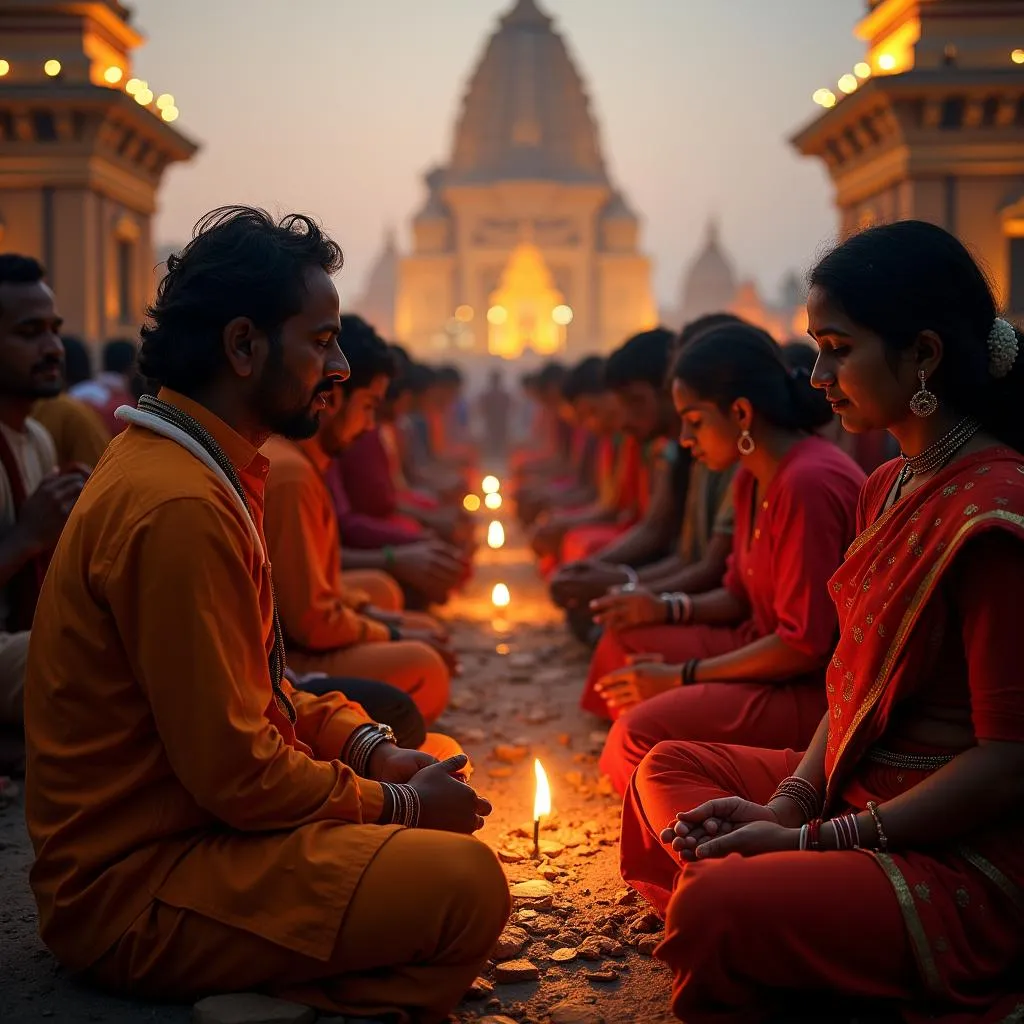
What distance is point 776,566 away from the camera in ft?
12.1

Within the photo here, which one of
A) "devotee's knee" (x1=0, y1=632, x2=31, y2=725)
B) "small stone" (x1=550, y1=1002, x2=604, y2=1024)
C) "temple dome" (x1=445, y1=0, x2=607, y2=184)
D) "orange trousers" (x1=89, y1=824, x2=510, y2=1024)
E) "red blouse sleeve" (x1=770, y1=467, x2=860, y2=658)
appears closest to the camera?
"orange trousers" (x1=89, y1=824, x2=510, y2=1024)

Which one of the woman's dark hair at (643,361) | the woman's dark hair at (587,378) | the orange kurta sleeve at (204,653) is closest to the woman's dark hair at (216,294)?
the orange kurta sleeve at (204,653)

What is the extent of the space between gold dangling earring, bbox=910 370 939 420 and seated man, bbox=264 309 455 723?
78.3 inches

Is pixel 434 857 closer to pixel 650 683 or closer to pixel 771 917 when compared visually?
pixel 771 917

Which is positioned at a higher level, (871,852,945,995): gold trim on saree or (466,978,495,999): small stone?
(871,852,945,995): gold trim on saree

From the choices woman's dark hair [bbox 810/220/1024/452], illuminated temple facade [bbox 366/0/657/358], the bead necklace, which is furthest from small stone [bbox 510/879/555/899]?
illuminated temple facade [bbox 366/0/657/358]

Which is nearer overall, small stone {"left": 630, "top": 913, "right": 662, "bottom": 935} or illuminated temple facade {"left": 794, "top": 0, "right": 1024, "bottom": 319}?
small stone {"left": 630, "top": 913, "right": 662, "bottom": 935}

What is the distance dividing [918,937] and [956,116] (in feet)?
53.8

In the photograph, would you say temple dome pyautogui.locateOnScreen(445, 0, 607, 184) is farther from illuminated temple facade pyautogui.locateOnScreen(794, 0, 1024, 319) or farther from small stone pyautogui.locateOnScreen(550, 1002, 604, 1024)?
small stone pyautogui.locateOnScreen(550, 1002, 604, 1024)

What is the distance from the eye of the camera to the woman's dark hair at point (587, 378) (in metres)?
9.38

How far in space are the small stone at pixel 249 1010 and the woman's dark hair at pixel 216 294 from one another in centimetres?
124

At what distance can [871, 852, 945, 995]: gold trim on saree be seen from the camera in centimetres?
234

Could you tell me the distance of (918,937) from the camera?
92.3 inches

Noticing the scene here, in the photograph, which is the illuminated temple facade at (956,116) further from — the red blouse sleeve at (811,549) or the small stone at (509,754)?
the red blouse sleeve at (811,549)
